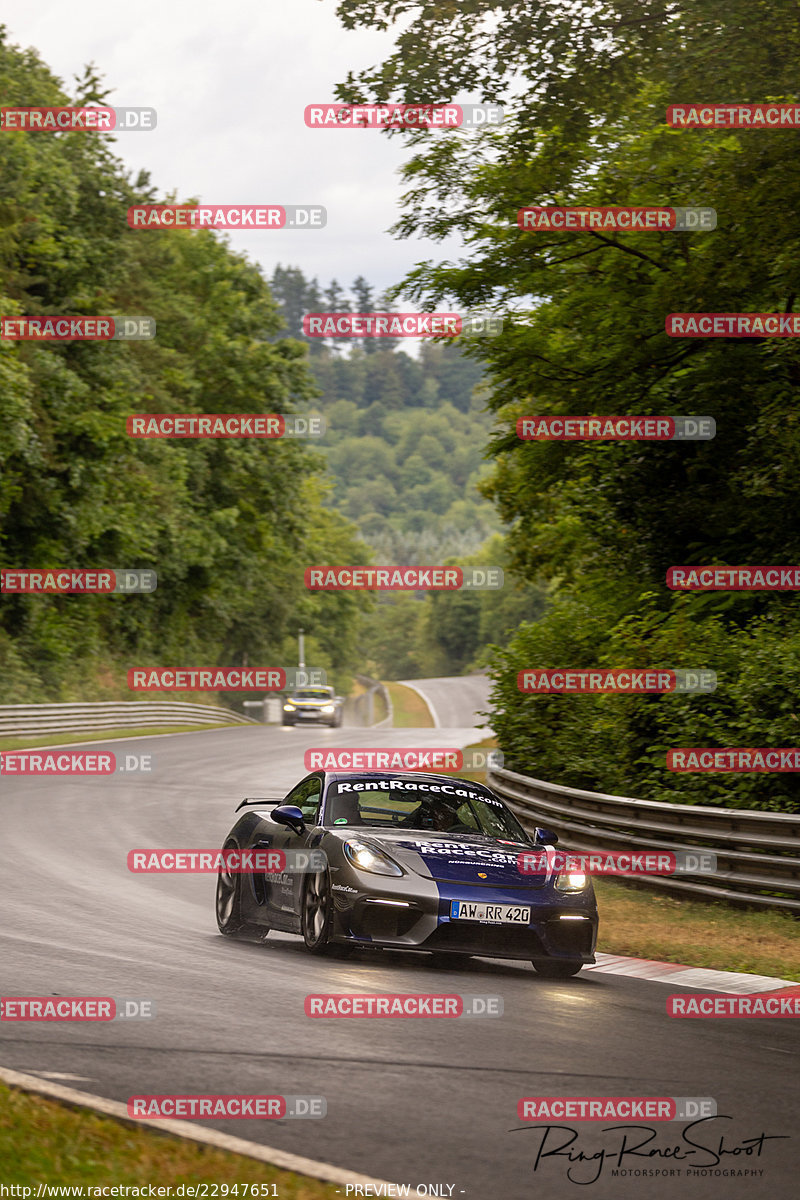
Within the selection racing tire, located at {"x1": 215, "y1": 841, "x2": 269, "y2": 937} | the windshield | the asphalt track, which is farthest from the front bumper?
racing tire, located at {"x1": 215, "y1": 841, "x2": 269, "y2": 937}

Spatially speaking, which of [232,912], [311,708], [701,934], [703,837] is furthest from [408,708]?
[232,912]

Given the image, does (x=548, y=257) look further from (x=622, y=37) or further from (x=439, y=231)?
(x=622, y=37)

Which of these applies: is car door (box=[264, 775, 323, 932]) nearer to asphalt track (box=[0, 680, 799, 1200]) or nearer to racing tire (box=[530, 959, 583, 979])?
asphalt track (box=[0, 680, 799, 1200])

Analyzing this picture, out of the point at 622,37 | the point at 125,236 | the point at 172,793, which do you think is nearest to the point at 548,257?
the point at 622,37

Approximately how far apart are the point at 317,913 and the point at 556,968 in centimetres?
162

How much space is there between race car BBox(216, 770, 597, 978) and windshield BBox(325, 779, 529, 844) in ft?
0.03

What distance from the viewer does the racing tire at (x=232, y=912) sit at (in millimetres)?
11133

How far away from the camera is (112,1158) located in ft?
16.1

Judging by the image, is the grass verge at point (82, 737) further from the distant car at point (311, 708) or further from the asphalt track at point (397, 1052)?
the asphalt track at point (397, 1052)

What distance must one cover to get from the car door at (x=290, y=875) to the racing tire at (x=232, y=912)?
1.26 ft

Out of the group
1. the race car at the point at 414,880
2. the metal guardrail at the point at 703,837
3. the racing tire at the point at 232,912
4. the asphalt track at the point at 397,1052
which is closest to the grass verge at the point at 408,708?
the metal guardrail at the point at 703,837

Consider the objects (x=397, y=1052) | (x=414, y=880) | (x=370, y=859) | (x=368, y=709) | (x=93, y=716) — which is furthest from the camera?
(x=368, y=709)

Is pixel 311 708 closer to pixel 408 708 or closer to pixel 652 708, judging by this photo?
pixel 652 708

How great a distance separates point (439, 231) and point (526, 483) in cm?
442
